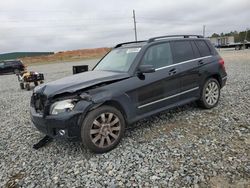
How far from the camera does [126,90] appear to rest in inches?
172

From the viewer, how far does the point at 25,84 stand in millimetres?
Answer: 13211

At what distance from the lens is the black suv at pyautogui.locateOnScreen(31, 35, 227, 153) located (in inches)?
156

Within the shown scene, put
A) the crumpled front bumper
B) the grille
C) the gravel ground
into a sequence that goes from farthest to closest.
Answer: the grille → the crumpled front bumper → the gravel ground

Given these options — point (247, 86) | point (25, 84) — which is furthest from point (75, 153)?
point (25, 84)

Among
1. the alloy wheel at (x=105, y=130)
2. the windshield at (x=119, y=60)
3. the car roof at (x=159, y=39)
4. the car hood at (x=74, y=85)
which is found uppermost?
the car roof at (x=159, y=39)

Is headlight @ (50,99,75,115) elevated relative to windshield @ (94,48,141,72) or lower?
lower

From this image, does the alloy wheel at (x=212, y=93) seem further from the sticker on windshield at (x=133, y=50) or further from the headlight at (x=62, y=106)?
the headlight at (x=62, y=106)

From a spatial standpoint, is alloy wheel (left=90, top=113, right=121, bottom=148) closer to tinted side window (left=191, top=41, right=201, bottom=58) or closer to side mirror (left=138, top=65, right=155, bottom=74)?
side mirror (left=138, top=65, right=155, bottom=74)

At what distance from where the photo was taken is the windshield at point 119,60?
15.9ft

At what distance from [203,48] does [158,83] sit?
1.96 meters

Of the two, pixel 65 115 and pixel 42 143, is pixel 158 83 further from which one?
pixel 42 143

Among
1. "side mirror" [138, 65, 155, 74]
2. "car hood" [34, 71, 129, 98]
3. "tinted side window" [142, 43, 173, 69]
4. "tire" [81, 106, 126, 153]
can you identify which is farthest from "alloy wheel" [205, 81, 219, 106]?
"tire" [81, 106, 126, 153]

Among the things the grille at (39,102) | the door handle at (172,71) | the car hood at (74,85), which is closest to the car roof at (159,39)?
the door handle at (172,71)

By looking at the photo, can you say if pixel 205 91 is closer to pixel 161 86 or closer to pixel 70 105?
pixel 161 86
